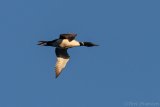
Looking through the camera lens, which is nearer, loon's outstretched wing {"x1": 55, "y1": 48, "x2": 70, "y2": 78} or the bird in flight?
the bird in flight

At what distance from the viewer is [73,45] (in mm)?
43844

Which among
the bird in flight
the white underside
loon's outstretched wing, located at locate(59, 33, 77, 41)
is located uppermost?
loon's outstretched wing, located at locate(59, 33, 77, 41)

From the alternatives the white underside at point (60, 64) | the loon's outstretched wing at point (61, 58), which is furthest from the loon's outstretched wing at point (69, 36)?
the white underside at point (60, 64)

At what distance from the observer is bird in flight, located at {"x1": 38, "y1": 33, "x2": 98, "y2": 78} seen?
1710 inches

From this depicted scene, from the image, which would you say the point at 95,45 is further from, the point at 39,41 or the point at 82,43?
the point at 39,41

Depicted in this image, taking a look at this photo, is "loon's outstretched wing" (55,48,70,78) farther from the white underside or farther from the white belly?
the white belly

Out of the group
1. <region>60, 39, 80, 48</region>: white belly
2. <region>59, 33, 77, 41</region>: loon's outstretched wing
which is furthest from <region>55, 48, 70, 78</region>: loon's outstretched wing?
<region>59, 33, 77, 41</region>: loon's outstretched wing

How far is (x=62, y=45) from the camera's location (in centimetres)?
4372

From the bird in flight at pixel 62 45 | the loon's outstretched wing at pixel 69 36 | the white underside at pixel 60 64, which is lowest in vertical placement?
the white underside at pixel 60 64

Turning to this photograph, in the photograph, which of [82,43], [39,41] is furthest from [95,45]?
[39,41]

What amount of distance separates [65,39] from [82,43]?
199 cm

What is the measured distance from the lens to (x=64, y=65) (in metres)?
44.4

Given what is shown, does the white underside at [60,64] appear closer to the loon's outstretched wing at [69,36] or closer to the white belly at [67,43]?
the white belly at [67,43]

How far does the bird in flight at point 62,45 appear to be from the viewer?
142ft
